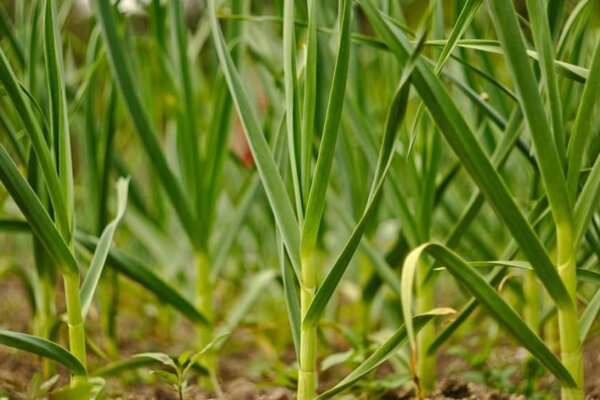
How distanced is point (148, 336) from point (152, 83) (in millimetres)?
458

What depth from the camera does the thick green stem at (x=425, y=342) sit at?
940mm

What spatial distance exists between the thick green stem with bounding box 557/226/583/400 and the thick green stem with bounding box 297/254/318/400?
0.22m

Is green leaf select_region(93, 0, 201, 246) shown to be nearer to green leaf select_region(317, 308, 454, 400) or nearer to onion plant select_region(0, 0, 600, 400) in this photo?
onion plant select_region(0, 0, 600, 400)

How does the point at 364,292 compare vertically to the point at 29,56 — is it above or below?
below

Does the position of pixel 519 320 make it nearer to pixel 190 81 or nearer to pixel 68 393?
pixel 68 393

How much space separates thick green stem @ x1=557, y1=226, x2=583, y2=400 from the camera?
26.3 inches

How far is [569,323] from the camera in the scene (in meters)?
0.67

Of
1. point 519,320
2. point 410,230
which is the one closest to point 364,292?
point 410,230

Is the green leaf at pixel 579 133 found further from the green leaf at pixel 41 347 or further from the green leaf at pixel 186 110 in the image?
the green leaf at pixel 186 110

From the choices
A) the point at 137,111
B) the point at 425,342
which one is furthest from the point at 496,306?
the point at 137,111

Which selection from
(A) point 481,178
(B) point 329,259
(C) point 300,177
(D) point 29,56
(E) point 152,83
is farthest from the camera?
(B) point 329,259

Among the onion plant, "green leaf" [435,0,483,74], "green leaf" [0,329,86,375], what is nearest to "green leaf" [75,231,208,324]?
the onion plant

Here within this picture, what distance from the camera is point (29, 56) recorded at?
0.91 metres

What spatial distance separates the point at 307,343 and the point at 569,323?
9.0 inches
